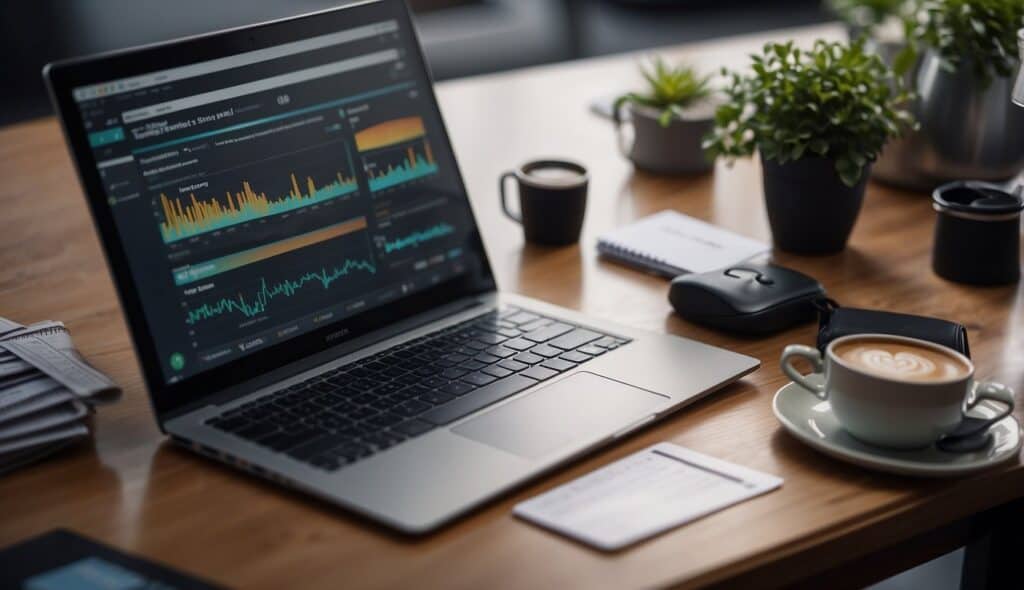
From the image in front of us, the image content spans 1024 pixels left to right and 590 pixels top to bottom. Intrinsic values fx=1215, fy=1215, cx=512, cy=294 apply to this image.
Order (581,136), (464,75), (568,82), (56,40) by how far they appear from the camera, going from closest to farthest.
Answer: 1. (581,136)
2. (568,82)
3. (56,40)
4. (464,75)

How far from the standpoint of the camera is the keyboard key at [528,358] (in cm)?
117

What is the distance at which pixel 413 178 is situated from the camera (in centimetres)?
129

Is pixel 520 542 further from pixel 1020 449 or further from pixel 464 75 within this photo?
pixel 464 75

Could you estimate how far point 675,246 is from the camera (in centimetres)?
148

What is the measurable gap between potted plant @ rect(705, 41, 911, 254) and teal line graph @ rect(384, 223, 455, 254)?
0.39 m

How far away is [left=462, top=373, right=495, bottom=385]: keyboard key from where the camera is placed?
44.1 inches

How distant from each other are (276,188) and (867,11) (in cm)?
110

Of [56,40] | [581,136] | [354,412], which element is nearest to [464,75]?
[56,40]

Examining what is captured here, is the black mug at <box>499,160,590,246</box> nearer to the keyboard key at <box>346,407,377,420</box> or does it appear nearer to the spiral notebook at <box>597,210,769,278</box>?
the spiral notebook at <box>597,210,769,278</box>

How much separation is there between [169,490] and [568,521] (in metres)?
0.33

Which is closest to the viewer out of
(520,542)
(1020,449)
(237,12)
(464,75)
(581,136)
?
(520,542)

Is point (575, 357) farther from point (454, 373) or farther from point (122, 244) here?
point (122, 244)

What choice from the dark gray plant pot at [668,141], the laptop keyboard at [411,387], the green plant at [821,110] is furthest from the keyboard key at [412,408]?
the dark gray plant pot at [668,141]

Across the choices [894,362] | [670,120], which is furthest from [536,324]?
[670,120]
